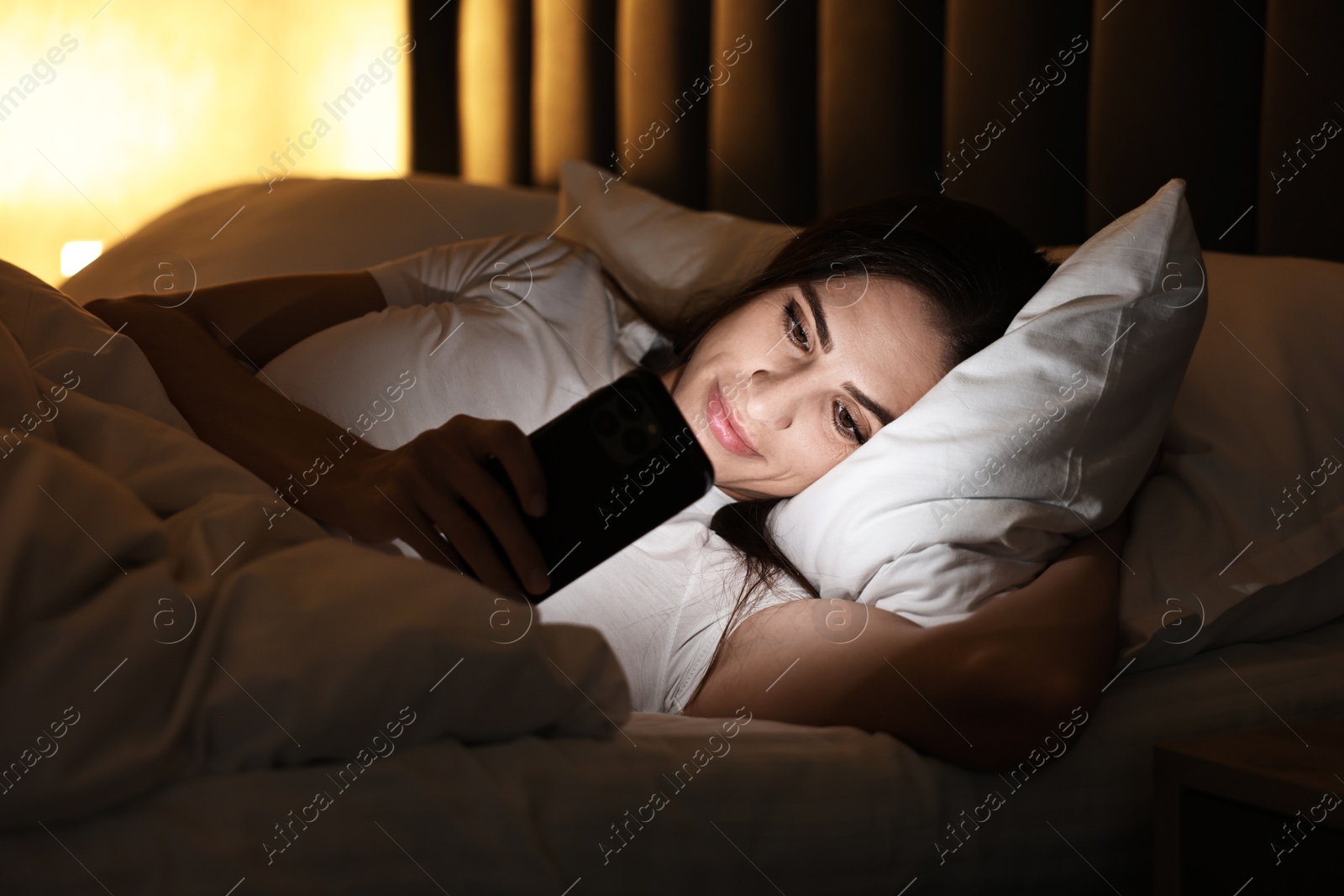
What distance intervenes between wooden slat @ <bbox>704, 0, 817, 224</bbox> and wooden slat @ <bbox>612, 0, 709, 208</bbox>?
2.0 inches

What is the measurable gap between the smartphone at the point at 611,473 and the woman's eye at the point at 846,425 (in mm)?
298

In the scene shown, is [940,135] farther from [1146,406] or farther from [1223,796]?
[1223,796]

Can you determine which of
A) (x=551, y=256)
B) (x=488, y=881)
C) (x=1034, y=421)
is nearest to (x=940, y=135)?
(x=551, y=256)

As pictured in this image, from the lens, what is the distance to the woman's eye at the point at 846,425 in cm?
82

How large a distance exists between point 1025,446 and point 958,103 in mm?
665

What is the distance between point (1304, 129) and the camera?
976mm

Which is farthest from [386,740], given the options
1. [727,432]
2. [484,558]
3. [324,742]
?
[727,432]

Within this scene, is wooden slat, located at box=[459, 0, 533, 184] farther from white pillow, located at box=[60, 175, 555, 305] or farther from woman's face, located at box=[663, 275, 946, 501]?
woman's face, located at box=[663, 275, 946, 501]

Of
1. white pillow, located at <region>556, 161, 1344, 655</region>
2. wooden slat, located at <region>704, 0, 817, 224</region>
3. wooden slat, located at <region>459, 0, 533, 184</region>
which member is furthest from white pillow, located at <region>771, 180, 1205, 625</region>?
wooden slat, located at <region>459, 0, 533, 184</region>

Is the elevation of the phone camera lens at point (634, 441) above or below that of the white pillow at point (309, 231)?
below

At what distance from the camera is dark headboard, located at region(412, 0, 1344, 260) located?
3.33ft

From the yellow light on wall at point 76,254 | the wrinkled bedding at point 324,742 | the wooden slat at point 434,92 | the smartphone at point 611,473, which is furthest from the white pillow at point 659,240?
the yellow light on wall at point 76,254

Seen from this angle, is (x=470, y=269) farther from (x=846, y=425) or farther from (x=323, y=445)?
(x=846, y=425)

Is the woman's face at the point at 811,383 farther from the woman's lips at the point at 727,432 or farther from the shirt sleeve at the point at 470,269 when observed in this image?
the shirt sleeve at the point at 470,269
